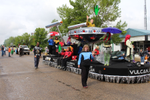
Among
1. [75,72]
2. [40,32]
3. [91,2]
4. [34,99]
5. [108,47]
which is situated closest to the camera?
[34,99]

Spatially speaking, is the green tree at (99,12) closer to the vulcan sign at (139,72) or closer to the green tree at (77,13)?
the green tree at (77,13)

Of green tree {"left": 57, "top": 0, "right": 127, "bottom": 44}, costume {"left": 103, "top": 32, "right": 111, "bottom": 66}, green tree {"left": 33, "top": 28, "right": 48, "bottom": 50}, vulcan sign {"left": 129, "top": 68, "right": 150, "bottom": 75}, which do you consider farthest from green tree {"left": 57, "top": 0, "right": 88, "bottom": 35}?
vulcan sign {"left": 129, "top": 68, "right": 150, "bottom": 75}

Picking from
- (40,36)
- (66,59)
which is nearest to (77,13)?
(66,59)

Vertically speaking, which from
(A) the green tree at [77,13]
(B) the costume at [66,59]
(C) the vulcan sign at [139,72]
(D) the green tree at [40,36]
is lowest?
(C) the vulcan sign at [139,72]

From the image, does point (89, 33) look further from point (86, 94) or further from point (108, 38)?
point (86, 94)

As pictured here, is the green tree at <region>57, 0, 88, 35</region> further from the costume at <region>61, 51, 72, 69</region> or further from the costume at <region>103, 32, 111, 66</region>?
the costume at <region>103, 32, 111, 66</region>

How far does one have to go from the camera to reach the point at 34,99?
14.9 ft

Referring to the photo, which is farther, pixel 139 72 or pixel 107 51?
pixel 107 51

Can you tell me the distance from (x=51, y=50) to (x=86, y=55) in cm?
806

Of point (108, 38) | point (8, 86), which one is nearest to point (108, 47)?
point (108, 38)

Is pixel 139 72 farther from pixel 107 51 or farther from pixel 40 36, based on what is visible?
pixel 40 36

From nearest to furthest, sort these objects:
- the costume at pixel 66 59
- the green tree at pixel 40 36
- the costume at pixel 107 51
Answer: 1. the costume at pixel 107 51
2. the costume at pixel 66 59
3. the green tree at pixel 40 36

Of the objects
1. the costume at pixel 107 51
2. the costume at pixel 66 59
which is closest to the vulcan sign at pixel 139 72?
the costume at pixel 107 51

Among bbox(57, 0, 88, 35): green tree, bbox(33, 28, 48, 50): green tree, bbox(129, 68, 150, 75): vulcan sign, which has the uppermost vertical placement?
bbox(57, 0, 88, 35): green tree
